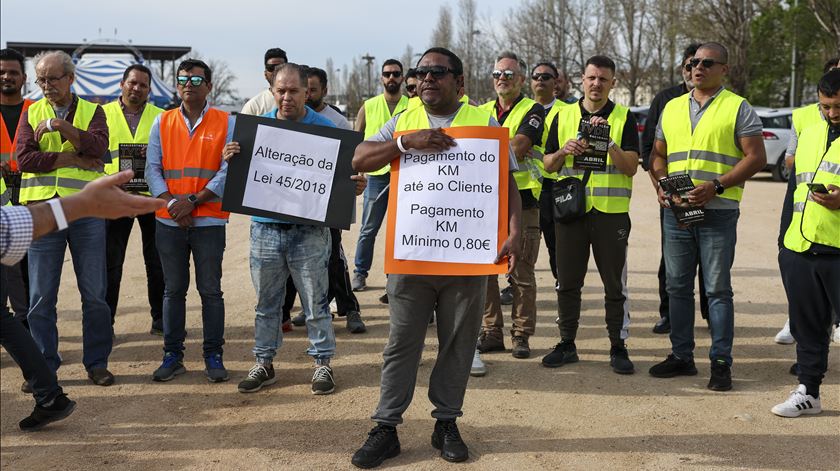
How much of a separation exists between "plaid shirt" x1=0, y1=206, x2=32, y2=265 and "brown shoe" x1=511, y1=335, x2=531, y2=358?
4.29 meters

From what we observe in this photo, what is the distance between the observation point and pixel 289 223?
18.2ft

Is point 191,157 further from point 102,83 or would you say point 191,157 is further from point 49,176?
point 102,83

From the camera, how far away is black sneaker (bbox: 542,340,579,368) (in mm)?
6263

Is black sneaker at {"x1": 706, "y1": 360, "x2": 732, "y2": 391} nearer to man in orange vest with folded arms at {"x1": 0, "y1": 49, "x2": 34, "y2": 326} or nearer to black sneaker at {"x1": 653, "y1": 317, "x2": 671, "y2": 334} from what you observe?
black sneaker at {"x1": 653, "y1": 317, "x2": 671, "y2": 334}

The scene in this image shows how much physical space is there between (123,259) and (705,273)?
4.97m

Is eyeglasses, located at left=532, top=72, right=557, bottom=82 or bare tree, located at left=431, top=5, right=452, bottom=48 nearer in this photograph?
eyeglasses, located at left=532, top=72, right=557, bottom=82

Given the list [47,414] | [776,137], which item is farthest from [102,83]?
[47,414]

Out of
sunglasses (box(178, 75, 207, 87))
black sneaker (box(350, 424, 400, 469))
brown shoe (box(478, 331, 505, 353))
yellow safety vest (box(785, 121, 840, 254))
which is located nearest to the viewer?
black sneaker (box(350, 424, 400, 469))

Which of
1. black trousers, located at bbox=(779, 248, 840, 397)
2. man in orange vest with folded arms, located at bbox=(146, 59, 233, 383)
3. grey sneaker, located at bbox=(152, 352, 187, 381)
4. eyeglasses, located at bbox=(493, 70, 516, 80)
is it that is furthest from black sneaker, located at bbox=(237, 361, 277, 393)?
black trousers, located at bbox=(779, 248, 840, 397)

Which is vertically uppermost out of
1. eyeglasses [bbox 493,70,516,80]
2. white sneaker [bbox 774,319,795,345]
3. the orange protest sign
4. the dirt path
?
eyeglasses [bbox 493,70,516,80]

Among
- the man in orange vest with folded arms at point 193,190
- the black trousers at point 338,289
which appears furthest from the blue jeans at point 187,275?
the black trousers at point 338,289

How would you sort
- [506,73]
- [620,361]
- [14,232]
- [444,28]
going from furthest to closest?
[444,28], [506,73], [620,361], [14,232]

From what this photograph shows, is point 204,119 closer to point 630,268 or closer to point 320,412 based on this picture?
point 320,412

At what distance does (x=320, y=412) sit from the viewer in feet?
17.3
